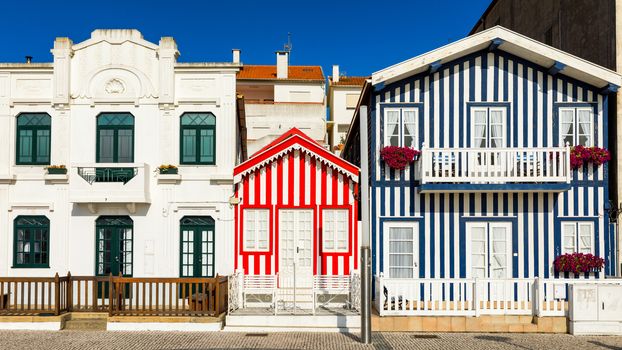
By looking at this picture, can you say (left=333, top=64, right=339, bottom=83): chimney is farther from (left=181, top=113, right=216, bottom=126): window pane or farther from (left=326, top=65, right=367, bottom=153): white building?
(left=181, top=113, right=216, bottom=126): window pane

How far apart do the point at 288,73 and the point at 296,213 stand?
3453cm

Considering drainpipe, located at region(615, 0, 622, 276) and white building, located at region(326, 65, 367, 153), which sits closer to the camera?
drainpipe, located at region(615, 0, 622, 276)

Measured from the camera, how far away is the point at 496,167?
620 inches

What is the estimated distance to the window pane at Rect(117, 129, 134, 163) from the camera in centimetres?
1686

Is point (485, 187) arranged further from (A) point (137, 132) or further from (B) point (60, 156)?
(B) point (60, 156)

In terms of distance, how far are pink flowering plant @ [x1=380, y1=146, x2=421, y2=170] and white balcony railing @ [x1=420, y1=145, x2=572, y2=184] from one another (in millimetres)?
543

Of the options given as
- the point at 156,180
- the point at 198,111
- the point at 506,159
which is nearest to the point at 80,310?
the point at 156,180

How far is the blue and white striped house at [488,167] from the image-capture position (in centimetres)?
1575

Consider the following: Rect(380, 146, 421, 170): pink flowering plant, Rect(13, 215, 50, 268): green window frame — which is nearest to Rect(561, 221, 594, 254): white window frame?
Rect(380, 146, 421, 170): pink flowering plant

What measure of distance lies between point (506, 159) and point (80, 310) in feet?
39.3

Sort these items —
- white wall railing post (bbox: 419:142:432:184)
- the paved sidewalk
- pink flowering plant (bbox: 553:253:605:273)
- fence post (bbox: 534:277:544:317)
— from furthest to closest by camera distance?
pink flowering plant (bbox: 553:253:605:273)
white wall railing post (bbox: 419:142:432:184)
fence post (bbox: 534:277:544:317)
the paved sidewalk

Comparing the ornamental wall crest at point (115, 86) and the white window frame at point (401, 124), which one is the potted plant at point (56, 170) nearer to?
the ornamental wall crest at point (115, 86)

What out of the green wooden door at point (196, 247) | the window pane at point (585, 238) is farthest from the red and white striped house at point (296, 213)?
the window pane at point (585, 238)

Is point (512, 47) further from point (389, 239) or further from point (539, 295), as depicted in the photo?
point (539, 295)
